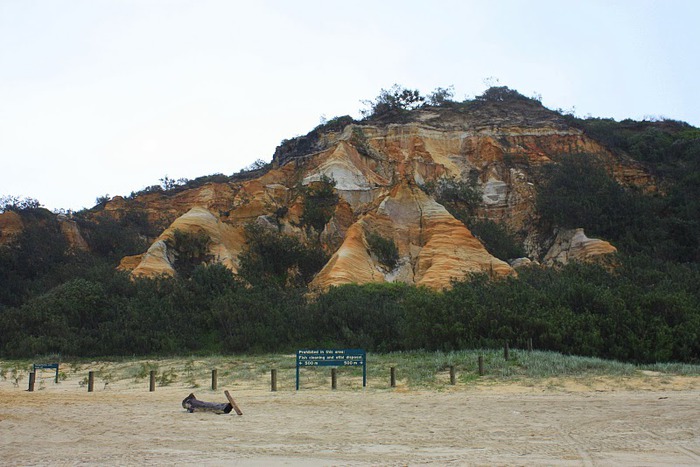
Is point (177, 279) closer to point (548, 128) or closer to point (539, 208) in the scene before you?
point (539, 208)

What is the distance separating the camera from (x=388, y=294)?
3052cm

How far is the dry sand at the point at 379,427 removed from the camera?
8.77 meters

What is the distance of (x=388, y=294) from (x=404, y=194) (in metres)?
10.7

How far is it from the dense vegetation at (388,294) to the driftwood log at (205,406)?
11602 mm

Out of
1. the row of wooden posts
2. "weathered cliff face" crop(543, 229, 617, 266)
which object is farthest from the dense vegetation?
the row of wooden posts

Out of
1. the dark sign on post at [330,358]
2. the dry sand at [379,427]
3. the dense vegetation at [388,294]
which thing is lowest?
the dry sand at [379,427]

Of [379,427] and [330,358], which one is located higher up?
[330,358]

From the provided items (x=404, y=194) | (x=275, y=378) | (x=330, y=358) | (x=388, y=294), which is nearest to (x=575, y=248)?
(x=404, y=194)

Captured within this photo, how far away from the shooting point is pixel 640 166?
Answer: 49.6 m

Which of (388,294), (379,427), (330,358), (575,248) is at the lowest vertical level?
(379,427)

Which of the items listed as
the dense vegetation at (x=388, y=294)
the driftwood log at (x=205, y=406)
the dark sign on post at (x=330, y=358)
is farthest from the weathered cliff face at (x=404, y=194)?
the driftwood log at (x=205, y=406)

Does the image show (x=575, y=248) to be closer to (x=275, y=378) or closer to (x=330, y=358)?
(x=330, y=358)

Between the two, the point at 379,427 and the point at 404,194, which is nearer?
the point at 379,427

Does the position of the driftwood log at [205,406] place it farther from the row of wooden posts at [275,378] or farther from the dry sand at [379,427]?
the row of wooden posts at [275,378]
